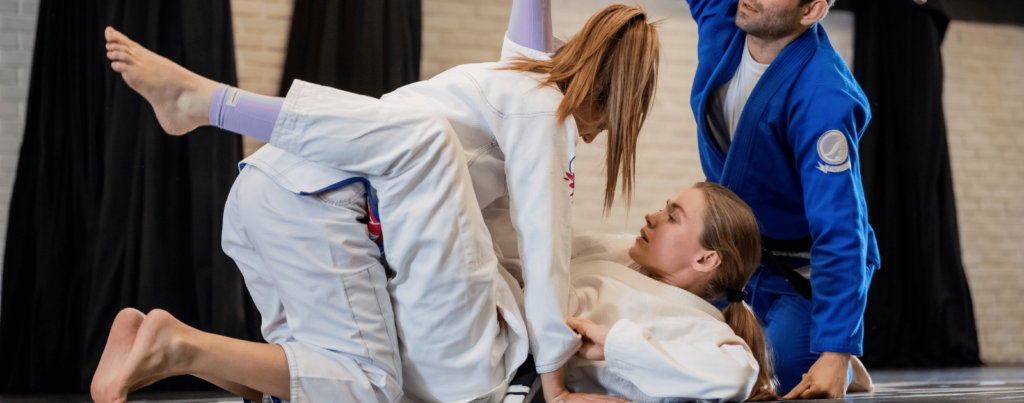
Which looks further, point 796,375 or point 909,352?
point 909,352

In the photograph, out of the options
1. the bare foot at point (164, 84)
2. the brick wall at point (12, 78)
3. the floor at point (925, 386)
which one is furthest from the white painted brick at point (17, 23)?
the bare foot at point (164, 84)

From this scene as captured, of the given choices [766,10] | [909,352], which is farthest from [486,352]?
[909,352]

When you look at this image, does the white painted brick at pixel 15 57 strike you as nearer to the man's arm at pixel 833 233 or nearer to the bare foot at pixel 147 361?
the bare foot at pixel 147 361

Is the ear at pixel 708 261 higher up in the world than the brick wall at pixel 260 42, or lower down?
lower down

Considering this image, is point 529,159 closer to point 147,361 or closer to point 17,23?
point 147,361

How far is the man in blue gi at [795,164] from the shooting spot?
163 cm

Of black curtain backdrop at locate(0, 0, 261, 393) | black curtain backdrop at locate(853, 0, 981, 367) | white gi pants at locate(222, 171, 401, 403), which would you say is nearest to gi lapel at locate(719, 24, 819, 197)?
white gi pants at locate(222, 171, 401, 403)

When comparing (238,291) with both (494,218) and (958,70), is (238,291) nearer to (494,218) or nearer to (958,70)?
(494,218)

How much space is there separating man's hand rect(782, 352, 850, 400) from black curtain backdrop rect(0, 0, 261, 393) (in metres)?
2.33

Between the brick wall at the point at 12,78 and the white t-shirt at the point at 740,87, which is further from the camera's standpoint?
the brick wall at the point at 12,78

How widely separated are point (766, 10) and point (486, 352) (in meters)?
1.21

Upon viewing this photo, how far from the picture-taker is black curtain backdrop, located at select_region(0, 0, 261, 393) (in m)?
2.88

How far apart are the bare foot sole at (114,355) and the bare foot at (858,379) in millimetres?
1709

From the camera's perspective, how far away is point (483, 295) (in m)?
1.21
